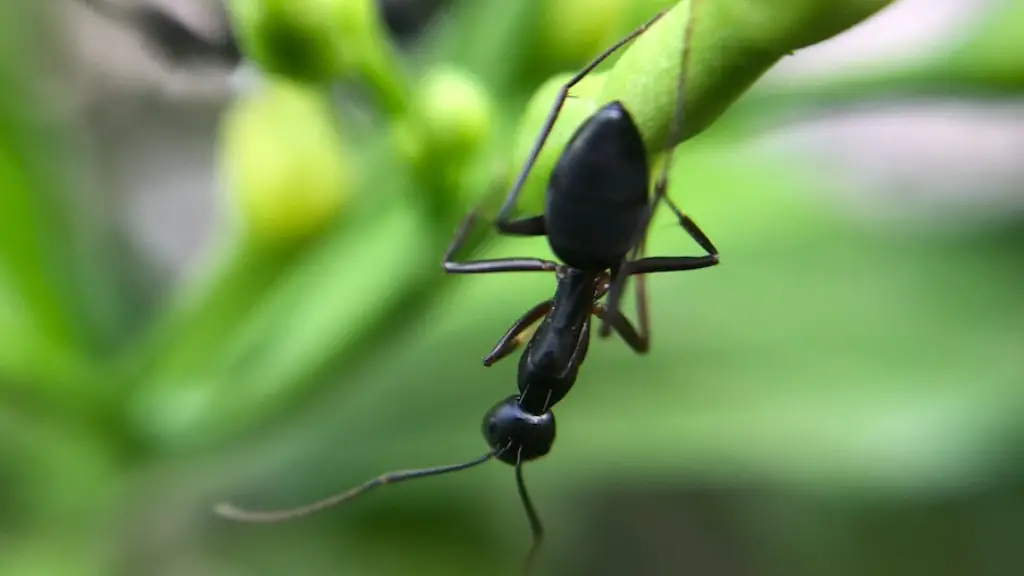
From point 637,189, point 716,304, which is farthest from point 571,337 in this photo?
point 716,304

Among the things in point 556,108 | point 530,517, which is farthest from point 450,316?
point 556,108

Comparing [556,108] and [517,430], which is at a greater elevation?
[556,108]

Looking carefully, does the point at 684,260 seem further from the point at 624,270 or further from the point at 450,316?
the point at 450,316

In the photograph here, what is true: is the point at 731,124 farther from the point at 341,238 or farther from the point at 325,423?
the point at 325,423

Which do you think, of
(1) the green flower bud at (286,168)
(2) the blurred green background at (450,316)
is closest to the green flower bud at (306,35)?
(2) the blurred green background at (450,316)

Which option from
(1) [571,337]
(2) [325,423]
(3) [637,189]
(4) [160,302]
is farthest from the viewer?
(4) [160,302]
